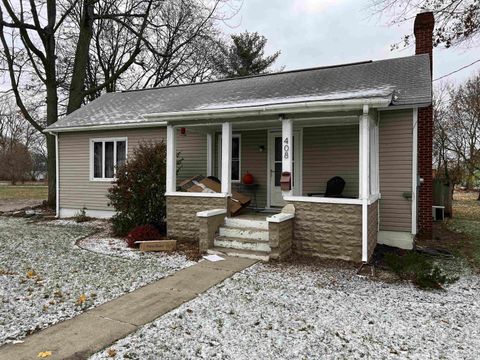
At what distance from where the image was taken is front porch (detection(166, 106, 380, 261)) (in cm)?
584

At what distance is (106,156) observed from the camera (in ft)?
35.5

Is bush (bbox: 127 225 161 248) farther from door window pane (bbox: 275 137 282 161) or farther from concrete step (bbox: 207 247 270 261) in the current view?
door window pane (bbox: 275 137 282 161)

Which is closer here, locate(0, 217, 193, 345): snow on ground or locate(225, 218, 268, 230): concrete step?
locate(0, 217, 193, 345): snow on ground

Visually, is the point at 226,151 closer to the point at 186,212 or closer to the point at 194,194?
the point at 194,194

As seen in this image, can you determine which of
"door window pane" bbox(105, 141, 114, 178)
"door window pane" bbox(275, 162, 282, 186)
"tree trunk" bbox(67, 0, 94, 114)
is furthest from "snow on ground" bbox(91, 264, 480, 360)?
"tree trunk" bbox(67, 0, 94, 114)

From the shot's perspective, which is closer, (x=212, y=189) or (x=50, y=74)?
(x=212, y=189)

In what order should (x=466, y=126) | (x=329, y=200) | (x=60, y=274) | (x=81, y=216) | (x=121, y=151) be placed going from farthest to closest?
(x=466, y=126)
(x=81, y=216)
(x=121, y=151)
(x=329, y=200)
(x=60, y=274)

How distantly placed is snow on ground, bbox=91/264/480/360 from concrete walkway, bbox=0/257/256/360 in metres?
0.16

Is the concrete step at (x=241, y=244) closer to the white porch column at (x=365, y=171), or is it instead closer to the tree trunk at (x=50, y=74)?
the white porch column at (x=365, y=171)

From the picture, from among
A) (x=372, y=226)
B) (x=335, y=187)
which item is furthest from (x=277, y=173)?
(x=372, y=226)

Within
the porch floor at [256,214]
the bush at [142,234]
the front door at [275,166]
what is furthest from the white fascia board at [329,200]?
the bush at [142,234]

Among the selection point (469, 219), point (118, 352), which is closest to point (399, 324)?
point (118, 352)

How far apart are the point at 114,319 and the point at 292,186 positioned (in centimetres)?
413

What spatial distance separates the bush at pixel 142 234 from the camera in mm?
7125
